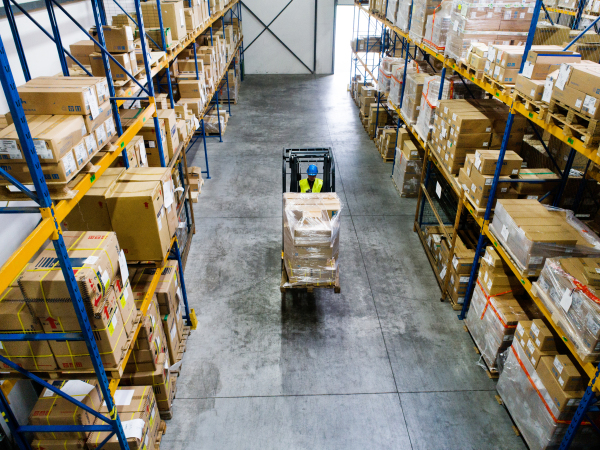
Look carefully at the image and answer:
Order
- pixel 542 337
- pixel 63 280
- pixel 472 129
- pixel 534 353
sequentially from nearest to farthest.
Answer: pixel 63 280
pixel 542 337
pixel 534 353
pixel 472 129

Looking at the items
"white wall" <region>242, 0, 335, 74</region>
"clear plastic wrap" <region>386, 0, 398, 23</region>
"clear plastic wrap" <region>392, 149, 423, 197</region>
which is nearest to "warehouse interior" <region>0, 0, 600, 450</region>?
"clear plastic wrap" <region>392, 149, 423, 197</region>

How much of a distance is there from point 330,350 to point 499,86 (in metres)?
4.02

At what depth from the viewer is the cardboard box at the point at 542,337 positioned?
13.1ft

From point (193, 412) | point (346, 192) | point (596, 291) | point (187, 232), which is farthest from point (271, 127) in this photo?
point (596, 291)

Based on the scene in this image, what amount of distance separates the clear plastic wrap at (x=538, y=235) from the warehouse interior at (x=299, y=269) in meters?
0.03

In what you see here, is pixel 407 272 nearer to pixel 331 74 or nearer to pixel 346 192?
pixel 346 192

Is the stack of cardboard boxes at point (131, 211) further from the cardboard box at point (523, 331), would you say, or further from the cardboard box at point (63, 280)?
the cardboard box at point (523, 331)

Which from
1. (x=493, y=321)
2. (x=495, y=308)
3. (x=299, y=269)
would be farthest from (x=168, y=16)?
(x=493, y=321)

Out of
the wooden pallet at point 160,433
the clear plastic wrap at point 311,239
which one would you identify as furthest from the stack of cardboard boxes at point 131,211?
the wooden pallet at point 160,433

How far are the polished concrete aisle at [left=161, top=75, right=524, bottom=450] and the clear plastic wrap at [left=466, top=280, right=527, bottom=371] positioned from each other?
0.92ft

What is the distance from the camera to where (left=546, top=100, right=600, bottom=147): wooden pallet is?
336 centimetres

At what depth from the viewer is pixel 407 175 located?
360 inches

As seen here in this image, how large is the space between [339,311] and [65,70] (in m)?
4.75

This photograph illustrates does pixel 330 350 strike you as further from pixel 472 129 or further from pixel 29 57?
pixel 29 57
